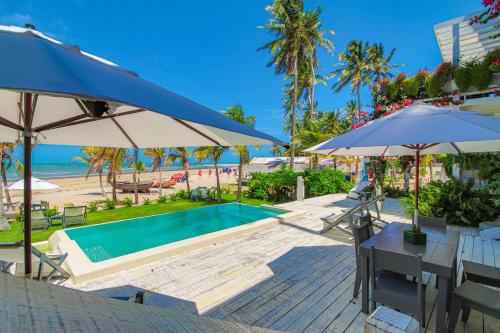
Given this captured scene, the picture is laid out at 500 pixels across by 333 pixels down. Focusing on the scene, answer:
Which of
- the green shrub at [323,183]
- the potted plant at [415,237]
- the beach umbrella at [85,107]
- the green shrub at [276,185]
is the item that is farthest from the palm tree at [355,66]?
the beach umbrella at [85,107]

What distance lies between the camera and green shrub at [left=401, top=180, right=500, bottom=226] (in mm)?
7250

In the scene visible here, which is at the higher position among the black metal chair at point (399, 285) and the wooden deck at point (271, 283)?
the black metal chair at point (399, 285)

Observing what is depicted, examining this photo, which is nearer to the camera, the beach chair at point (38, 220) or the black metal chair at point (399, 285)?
the black metal chair at point (399, 285)

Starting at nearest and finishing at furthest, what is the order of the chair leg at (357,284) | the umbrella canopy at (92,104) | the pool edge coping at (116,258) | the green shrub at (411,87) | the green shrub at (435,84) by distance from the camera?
the umbrella canopy at (92,104)
the chair leg at (357,284)
the pool edge coping at (116,258)
the green shrub at (435,84)
the green shrub at (411,87)

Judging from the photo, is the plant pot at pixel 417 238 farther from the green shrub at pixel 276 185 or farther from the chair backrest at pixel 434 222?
the green shrub at pixel 276 185

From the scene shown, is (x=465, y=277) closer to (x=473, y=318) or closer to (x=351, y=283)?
(x=473, y=318)

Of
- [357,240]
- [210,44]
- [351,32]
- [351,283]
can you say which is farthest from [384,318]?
[210,44]

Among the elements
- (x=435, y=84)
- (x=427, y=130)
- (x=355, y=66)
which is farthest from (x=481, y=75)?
(x=355, y=66)

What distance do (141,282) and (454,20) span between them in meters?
11.8

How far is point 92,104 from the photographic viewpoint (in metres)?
2.45

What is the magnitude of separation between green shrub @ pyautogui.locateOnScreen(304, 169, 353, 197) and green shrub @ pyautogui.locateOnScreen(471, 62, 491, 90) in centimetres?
840

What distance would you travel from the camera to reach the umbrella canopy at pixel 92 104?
3.96 ft

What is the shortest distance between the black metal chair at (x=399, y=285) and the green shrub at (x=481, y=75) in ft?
30.2

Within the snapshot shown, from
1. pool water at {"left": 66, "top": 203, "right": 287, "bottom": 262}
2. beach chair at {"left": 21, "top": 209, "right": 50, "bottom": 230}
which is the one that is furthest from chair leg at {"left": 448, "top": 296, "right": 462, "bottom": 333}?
beach chair at {"left": 21, "top": 209, "right": 50, "bottom": 230}
